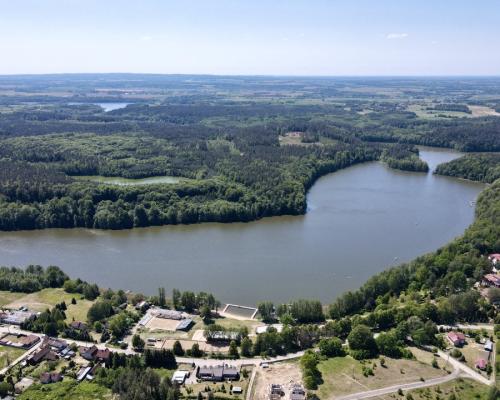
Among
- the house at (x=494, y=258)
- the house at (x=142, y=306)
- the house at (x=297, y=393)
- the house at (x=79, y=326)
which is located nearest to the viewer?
the house at (x=297, y=393)

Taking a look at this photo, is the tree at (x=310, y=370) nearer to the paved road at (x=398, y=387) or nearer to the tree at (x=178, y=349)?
the paved road at (x=398, y=387)

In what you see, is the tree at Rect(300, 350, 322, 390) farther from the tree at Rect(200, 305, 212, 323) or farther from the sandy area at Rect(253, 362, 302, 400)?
the tree at Rect(200, 305, 212, 323)

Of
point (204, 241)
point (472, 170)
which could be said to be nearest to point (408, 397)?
point (204, 241)

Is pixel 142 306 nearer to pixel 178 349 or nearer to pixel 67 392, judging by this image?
pixel 178 349

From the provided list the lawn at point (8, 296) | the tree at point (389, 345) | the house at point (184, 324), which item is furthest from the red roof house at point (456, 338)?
the lawn at point (8, 296)

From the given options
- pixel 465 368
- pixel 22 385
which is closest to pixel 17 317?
pixel 22 385

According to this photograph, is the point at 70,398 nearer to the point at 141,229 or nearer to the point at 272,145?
the point at 141,229
